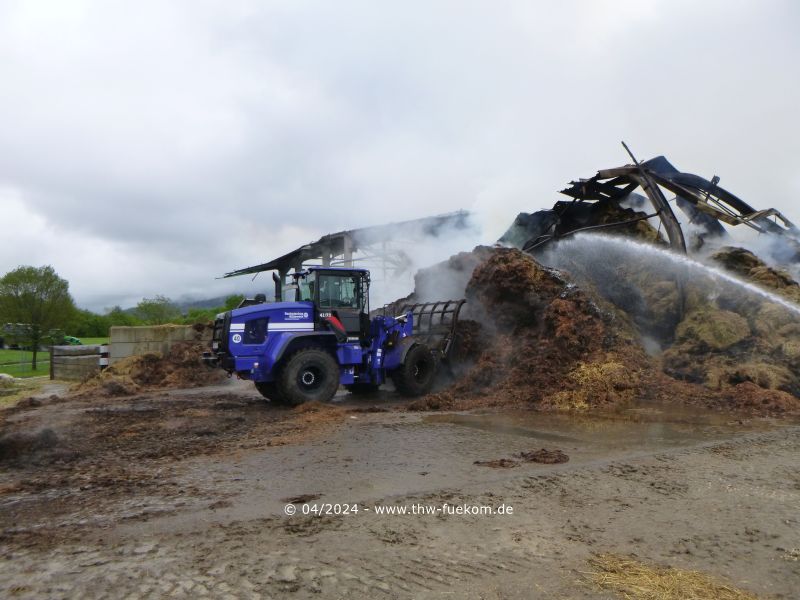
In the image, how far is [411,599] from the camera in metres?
3.37

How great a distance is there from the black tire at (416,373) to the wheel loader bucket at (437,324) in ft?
1.62

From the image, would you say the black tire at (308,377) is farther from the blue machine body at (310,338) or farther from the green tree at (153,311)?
the green tree at (153,311)

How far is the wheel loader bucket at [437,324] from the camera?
1349 centimetres

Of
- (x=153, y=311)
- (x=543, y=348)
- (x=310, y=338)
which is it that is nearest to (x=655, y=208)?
(x=543, y=348)

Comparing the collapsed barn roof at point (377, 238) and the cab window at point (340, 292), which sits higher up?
the collapsed barn roof at point (377, 238)

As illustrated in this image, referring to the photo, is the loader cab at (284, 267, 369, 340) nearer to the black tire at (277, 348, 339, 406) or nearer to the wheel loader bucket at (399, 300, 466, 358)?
the black tire at (277, 348, 339, 406)

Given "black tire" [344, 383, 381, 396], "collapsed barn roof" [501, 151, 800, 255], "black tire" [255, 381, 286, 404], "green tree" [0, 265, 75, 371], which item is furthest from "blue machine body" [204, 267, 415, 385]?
"green tree" [0, 265, 75, 371]

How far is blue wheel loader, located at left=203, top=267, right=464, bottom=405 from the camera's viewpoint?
1081 cm

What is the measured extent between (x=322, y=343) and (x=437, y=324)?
134 inches

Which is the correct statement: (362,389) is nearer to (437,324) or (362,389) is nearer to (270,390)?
(437,324)

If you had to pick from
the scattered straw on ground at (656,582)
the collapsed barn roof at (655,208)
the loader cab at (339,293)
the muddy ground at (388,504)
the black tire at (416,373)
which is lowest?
the scattered straw on ground at (656,582)

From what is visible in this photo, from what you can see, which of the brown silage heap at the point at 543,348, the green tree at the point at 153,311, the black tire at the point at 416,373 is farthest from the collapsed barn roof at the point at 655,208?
the green tree at the point at 153,311

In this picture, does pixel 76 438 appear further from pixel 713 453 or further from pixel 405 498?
pixel 713 453

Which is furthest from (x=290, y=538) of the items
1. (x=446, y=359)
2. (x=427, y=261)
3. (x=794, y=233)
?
(x=427, y=261)
